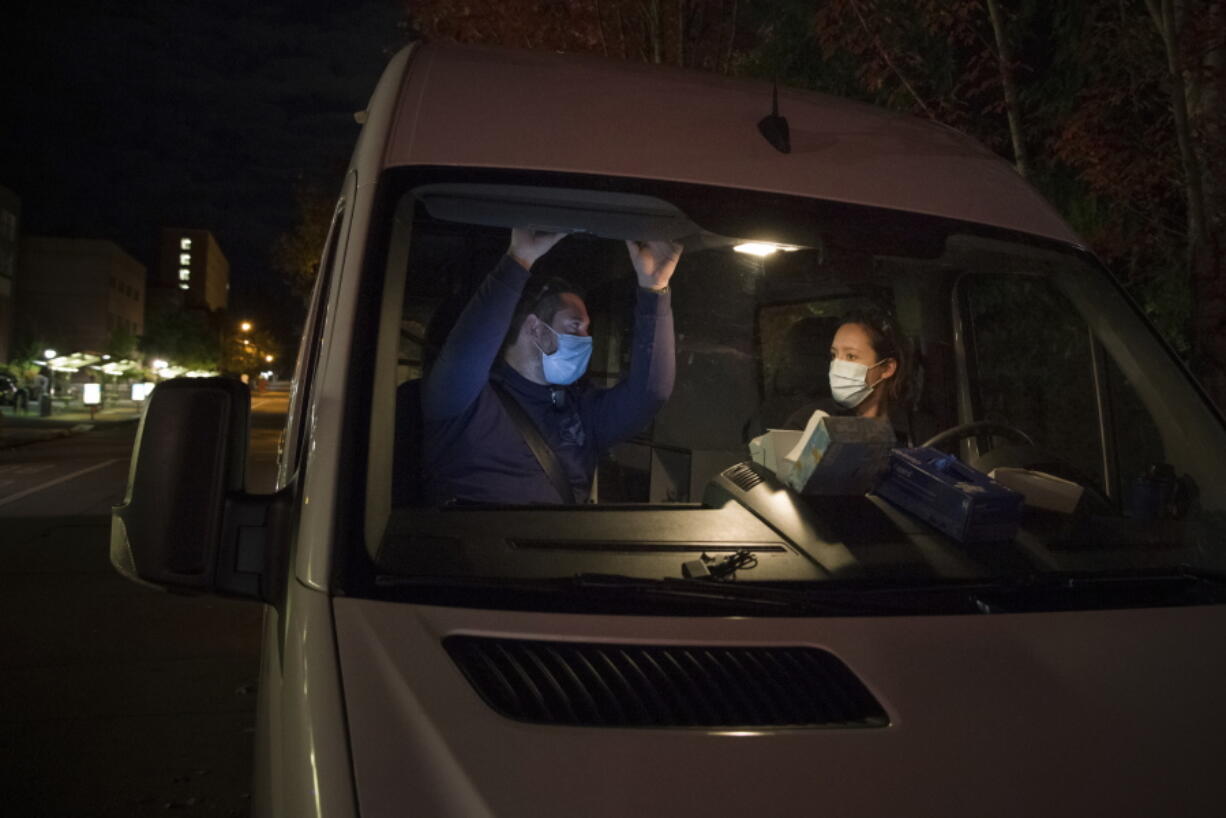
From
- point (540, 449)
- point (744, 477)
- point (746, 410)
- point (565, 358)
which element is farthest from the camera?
point (746, 410)

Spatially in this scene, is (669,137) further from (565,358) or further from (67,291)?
(67,291)

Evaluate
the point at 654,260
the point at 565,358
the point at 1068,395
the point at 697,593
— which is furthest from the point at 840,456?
the point at 1068,395

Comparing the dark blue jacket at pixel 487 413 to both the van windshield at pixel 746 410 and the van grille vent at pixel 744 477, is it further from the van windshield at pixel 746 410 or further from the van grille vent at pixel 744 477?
the van grille vent at pixel 744 477

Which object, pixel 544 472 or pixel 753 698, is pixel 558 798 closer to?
pixel 753 698

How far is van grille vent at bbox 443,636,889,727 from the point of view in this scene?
1.83 m

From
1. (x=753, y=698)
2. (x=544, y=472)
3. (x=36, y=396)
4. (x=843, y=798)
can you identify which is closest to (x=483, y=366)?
(x=544, y=472)

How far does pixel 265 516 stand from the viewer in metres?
2.23

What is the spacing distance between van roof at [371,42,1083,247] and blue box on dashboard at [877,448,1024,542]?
0.60 meters

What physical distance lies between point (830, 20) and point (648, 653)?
7592mm

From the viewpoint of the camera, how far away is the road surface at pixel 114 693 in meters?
5.02

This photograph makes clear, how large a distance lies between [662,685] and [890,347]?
2.18 m

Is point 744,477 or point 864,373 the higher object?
point 864,373

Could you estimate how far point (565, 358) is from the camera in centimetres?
352

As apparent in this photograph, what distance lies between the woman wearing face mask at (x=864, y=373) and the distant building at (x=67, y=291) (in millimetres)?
96062
